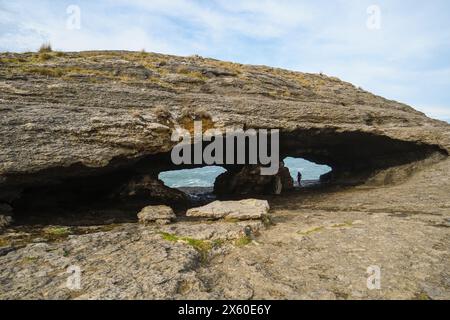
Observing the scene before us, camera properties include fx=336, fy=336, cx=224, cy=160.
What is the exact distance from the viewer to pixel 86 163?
14344mm

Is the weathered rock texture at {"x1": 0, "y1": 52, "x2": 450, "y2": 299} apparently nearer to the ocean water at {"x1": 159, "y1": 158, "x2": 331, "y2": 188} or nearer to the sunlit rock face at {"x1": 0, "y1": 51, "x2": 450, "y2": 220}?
the sunlit rock face at {"x1": 0, "y1": 51, "x2": 450, "y2": 220}

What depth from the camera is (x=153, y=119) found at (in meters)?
15.9

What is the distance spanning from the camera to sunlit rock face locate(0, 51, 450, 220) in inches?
546

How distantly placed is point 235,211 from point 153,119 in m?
5.99

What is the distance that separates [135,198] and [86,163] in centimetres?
687

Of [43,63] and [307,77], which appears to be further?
[307,77]

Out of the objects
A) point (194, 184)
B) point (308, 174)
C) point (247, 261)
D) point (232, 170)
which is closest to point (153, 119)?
point (247, 261)

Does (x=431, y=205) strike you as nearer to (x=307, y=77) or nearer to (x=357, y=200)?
(x=357, y=200)

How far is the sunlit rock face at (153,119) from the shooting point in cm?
1388

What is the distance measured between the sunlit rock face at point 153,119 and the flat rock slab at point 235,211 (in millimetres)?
3873

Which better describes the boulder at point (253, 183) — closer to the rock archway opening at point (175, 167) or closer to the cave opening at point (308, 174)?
the rock archway opening at point (175, 167)

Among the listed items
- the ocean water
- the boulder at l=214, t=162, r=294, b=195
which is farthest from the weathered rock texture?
the ocean water

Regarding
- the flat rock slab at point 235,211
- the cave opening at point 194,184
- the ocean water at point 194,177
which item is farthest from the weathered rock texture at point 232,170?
the ocean water at point 194,177
